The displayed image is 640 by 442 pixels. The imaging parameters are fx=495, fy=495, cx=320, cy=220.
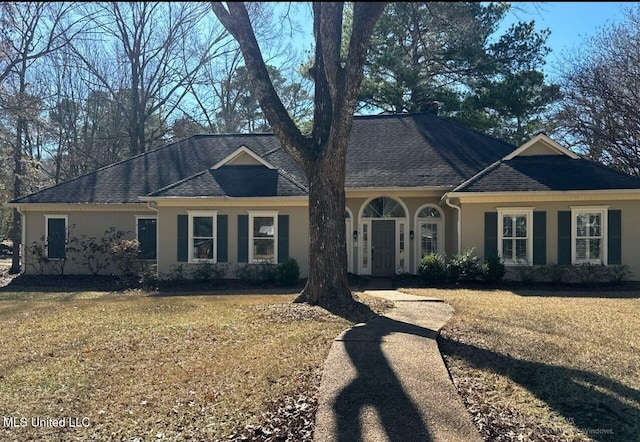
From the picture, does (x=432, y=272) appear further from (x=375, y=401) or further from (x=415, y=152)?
(x=375, y=401)

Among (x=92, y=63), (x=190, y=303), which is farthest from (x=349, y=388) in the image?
(x=92, y=63)

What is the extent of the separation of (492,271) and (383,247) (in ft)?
13.3

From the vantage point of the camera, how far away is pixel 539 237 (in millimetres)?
14852

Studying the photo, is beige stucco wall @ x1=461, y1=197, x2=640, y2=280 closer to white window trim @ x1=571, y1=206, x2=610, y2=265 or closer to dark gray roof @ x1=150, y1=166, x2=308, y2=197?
white window trim @ x1=571, y1=206, x2=610, y2=265

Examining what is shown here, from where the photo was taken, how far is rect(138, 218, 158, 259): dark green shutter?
59.7ft

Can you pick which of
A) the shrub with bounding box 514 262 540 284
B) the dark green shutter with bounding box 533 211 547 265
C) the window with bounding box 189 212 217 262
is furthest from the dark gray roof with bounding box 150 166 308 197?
the dark green shutter with bounding box 533 211 547 265

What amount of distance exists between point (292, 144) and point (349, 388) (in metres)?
5.84

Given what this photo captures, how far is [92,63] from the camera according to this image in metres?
29.9

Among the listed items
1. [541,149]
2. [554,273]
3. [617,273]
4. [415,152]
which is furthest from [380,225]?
[617,273]

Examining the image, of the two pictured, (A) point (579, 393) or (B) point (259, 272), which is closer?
(A) point (579, 393)

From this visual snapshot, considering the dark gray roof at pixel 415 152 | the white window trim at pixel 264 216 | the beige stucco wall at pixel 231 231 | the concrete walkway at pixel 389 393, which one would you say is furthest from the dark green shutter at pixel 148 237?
the concrete walkway at pixel 389 393

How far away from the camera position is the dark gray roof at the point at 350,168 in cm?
1633

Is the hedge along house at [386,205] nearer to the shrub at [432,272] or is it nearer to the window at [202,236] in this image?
the window at [202,236]

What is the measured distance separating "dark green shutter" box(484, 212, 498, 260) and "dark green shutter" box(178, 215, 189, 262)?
9457 mm
